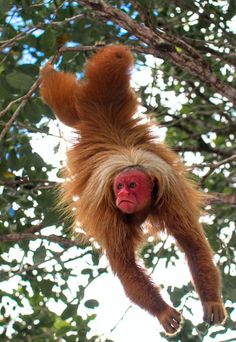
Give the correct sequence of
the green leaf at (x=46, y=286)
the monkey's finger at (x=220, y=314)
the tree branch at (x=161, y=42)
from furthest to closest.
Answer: the green leaf at (x=46, y=286) → the tree branch at (x=161, y=42) → the monkey's finger at (x=220, y=314)

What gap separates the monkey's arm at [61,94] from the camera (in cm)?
541

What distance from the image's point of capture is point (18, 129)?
5.74 metres

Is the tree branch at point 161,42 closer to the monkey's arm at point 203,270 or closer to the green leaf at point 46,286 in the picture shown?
the monkey's arm at point 203,270

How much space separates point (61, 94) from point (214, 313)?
92.2 inches

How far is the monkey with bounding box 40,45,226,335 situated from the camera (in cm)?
468

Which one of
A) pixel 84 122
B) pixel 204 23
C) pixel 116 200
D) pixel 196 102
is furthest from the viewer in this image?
pixel 196 102

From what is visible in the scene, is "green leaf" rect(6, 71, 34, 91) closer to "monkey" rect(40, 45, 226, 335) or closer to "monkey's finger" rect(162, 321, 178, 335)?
"monkey" rect(40, 45, 226, 335)

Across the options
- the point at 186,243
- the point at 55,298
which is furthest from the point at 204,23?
the point at 55,298

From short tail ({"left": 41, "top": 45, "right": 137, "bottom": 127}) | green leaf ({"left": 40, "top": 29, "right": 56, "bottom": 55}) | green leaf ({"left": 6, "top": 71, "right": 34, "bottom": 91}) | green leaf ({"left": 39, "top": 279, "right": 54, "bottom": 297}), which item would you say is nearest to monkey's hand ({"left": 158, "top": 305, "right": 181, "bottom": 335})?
green leaf ({"left": 39, "top": 279, "right": 54, "bottom": 297})

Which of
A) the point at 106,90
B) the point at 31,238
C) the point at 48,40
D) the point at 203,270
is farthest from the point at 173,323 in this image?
the point at 48,40

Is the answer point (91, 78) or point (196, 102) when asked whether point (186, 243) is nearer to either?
point (91, 78)

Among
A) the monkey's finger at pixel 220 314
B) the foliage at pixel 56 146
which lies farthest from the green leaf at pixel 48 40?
the monkey's finger at pixel 220 314

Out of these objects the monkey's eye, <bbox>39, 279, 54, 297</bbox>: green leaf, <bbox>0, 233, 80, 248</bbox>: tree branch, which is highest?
<bbox>0, 233, 80, 248</bbox>: tree branch

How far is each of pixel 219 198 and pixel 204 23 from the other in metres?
2.12
